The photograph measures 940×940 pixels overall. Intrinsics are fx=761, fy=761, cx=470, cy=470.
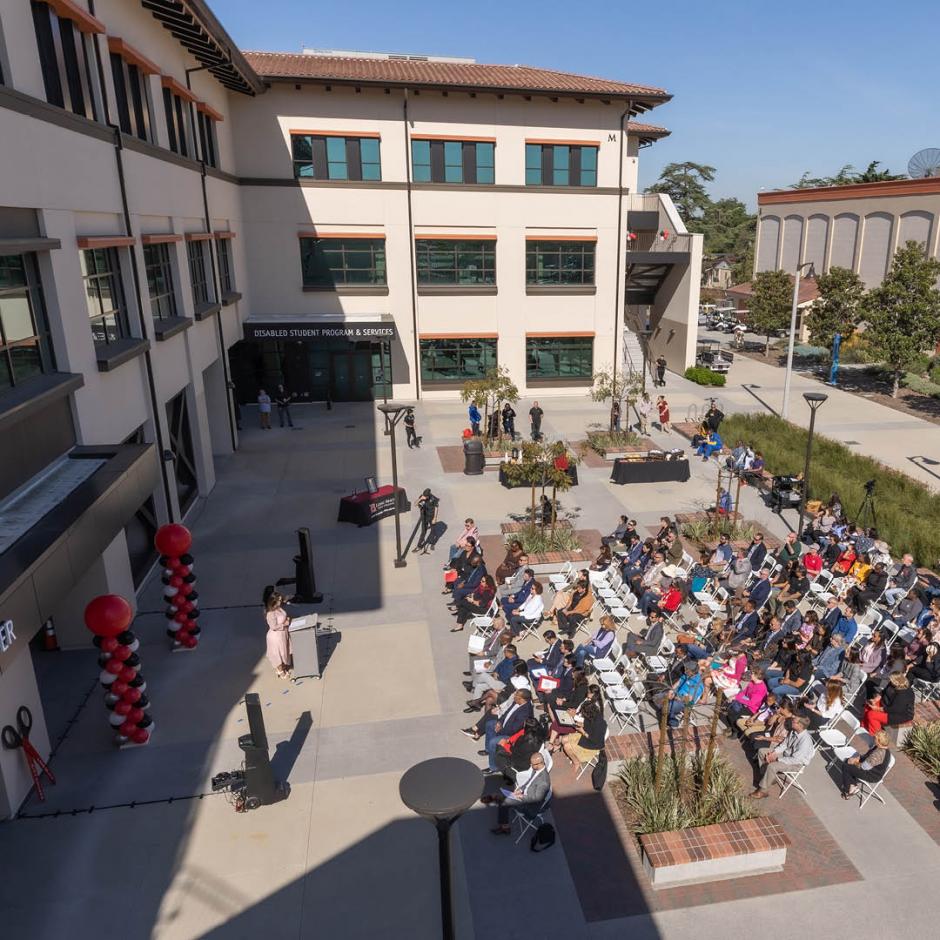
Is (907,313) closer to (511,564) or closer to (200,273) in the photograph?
(511,564)

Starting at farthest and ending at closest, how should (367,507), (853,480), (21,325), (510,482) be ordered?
(510,482)
(853,480)
(367,507)
(21,325)

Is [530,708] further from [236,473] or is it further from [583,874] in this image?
[236,473]

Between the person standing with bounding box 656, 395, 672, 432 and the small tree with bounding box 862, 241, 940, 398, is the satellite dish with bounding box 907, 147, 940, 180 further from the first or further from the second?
the person standing with bounding box 656, 395, 672, 432

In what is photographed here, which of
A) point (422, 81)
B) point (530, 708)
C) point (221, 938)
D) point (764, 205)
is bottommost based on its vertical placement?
point (221, 938)

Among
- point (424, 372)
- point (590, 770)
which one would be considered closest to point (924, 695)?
point (590, 770)

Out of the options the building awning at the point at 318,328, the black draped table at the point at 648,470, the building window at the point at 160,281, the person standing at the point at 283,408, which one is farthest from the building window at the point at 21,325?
the building awning at the point at 318,328

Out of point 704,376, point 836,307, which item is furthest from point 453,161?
point 836,307

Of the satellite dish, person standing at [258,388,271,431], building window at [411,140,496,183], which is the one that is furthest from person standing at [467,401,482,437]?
the satellite dish

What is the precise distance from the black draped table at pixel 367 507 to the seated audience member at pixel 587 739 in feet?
32.6

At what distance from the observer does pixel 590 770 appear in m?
10.2

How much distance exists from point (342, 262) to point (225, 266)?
5.66 metres

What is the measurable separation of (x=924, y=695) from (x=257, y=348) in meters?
28.6

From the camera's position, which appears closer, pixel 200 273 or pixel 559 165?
pixel 200 273

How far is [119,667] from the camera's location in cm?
1052
